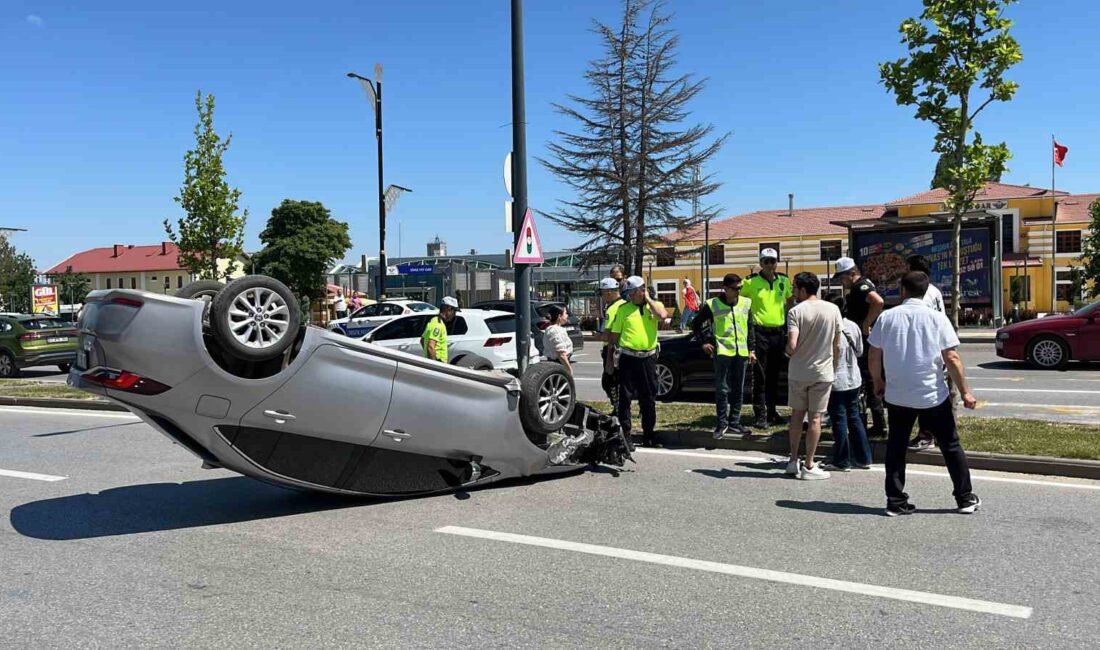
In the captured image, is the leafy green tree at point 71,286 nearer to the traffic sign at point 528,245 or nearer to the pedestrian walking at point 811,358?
the traffic sign at point 528,245

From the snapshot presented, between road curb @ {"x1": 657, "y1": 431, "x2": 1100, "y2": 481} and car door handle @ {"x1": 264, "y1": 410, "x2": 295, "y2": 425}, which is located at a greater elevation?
car door handle @ {"x1": 264, "y1": 410, "x2": 295, "y2": 425}

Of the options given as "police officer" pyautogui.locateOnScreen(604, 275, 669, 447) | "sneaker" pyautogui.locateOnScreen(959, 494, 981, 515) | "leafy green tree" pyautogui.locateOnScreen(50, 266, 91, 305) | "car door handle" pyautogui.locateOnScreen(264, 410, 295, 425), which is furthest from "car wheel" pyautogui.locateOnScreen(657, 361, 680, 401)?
"leafy green tree" pyautogui.locateOnScreen(50, 266, 91, 305)

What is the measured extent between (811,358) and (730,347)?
63.8 inches

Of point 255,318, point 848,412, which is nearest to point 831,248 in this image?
point 848,412

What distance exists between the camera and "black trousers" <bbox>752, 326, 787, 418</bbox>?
8.87 metres

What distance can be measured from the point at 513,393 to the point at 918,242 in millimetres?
27077

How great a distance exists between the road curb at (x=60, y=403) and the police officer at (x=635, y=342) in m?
8.89

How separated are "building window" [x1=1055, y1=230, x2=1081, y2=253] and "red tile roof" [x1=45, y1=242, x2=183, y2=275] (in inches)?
3301

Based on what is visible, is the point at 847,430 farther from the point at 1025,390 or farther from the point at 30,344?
the point at 30,344

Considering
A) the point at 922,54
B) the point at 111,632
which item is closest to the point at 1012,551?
the point at 111,632

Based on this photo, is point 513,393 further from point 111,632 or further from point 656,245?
point 656,245

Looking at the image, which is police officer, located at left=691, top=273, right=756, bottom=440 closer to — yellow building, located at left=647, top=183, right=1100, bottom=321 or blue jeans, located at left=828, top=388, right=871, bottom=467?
blue jeans, located at left=828, top=388, right=871, bottom=467

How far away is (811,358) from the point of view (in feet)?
22.6

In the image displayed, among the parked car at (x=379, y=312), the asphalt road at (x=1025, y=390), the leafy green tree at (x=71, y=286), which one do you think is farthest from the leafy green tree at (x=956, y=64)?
the leafy green tree at (x=71, y=286)
